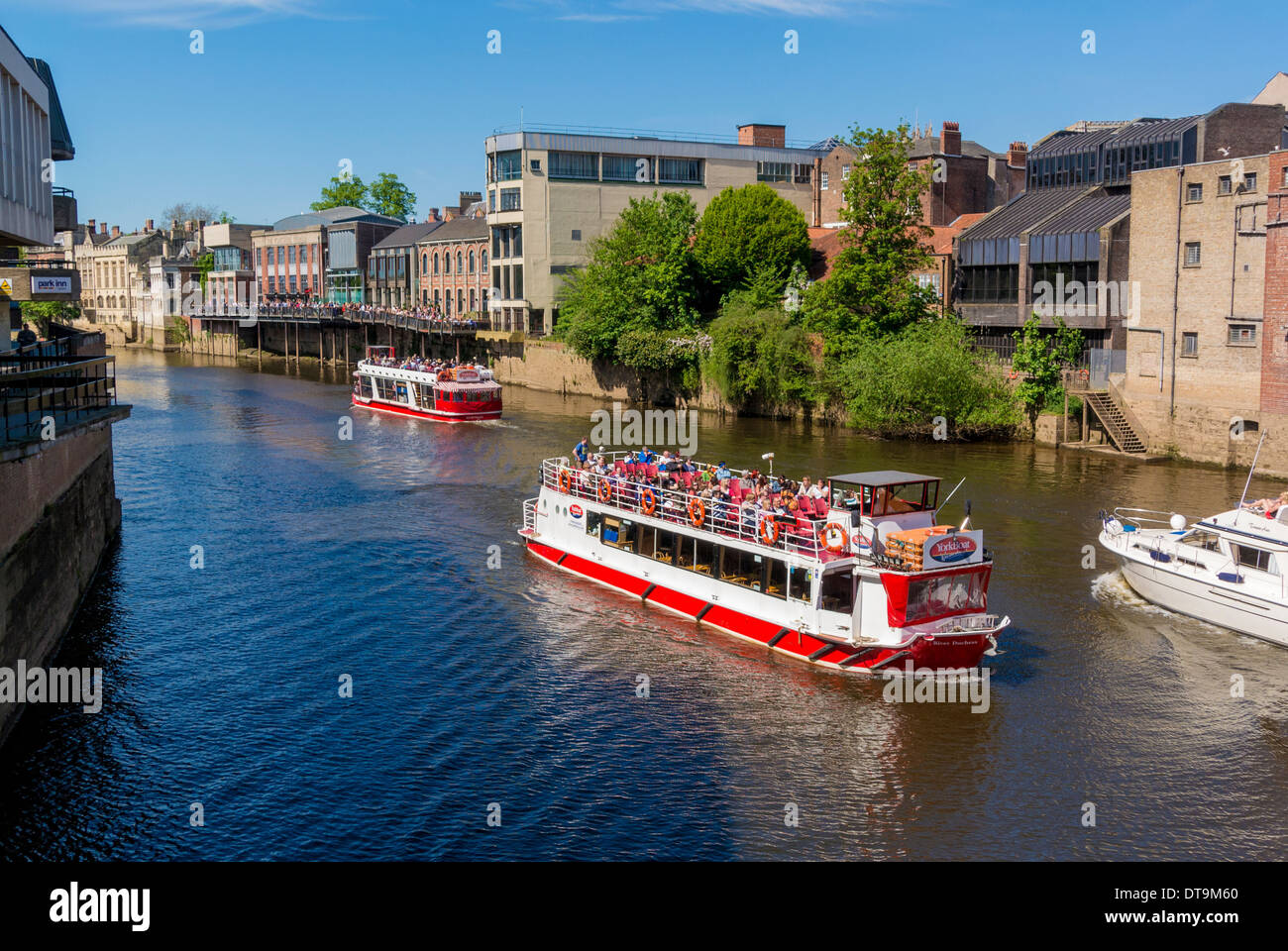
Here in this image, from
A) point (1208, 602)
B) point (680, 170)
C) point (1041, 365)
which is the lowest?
point (1208, 602)

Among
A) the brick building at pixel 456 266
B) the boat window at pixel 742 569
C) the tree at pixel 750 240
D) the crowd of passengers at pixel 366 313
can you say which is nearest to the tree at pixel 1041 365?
the tree at pixel 750 240

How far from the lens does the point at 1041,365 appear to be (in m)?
63.3

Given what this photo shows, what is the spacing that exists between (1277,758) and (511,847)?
15595mm

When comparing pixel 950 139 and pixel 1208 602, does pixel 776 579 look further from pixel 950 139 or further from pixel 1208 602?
pixel 950 139

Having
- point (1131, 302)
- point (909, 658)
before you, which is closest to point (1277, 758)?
point (909, 658)

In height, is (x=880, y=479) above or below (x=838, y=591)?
above

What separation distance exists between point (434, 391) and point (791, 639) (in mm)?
50291

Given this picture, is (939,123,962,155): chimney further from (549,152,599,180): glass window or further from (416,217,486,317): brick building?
(416,217,486,317): brick building

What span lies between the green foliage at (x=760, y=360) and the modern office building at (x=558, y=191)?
2314 cm

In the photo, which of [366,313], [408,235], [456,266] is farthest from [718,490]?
[408,235]

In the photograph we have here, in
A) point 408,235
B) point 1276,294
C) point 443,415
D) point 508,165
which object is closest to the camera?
point 1276,294

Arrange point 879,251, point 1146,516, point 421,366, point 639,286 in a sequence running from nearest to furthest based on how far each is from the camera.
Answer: point 1146,516 < point 879,251 < point 421,366 < point 639,286
